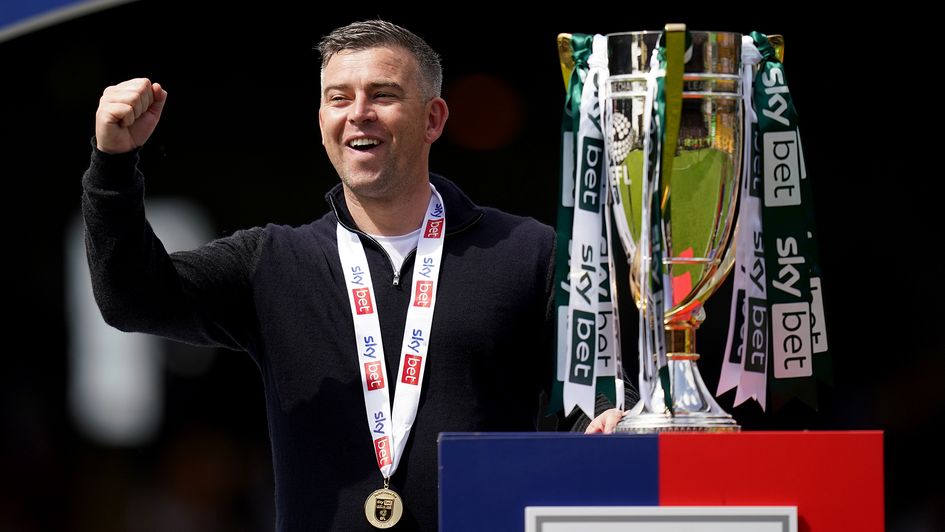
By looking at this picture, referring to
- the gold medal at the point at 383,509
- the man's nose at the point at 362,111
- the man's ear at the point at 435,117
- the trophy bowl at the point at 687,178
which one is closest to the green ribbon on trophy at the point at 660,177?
the trophy bowl at the point at 687,178

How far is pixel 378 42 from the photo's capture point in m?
2.84

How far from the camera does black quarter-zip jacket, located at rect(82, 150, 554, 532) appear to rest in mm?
2605

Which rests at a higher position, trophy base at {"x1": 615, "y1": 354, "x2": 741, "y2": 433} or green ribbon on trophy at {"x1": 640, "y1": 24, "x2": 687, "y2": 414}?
green ribbon on trophy at {"x1": 640, "y1": 24, "x2": 687, "y2": 414}

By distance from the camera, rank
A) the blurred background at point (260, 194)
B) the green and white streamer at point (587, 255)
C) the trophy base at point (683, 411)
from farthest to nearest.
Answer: the blurred background at point (260, 194) < the green and white streamer at point (587, 255) < the trophy base at point (683, 411)

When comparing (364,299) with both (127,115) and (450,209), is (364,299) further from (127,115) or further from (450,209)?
(127,115)

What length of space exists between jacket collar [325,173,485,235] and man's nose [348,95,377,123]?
225 millimetres

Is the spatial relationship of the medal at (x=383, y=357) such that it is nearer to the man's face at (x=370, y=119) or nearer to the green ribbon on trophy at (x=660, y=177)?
the man's face at (x=370, y=119)

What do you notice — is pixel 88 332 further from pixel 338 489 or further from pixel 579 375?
pixel 579 375

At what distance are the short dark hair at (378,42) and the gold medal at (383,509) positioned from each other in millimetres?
819

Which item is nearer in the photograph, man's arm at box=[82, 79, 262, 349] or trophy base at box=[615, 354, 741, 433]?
trophy base at box=[615, 354, 741, 433]

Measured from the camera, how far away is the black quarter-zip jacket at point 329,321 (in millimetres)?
2605

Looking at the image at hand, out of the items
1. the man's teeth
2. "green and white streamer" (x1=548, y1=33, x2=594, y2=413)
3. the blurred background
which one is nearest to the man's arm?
the man's teeth

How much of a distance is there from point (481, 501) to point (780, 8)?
4.41 metres

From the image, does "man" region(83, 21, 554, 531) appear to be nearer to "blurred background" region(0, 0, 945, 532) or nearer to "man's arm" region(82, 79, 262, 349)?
"man's arm" region(82, 79, 262, 349)
